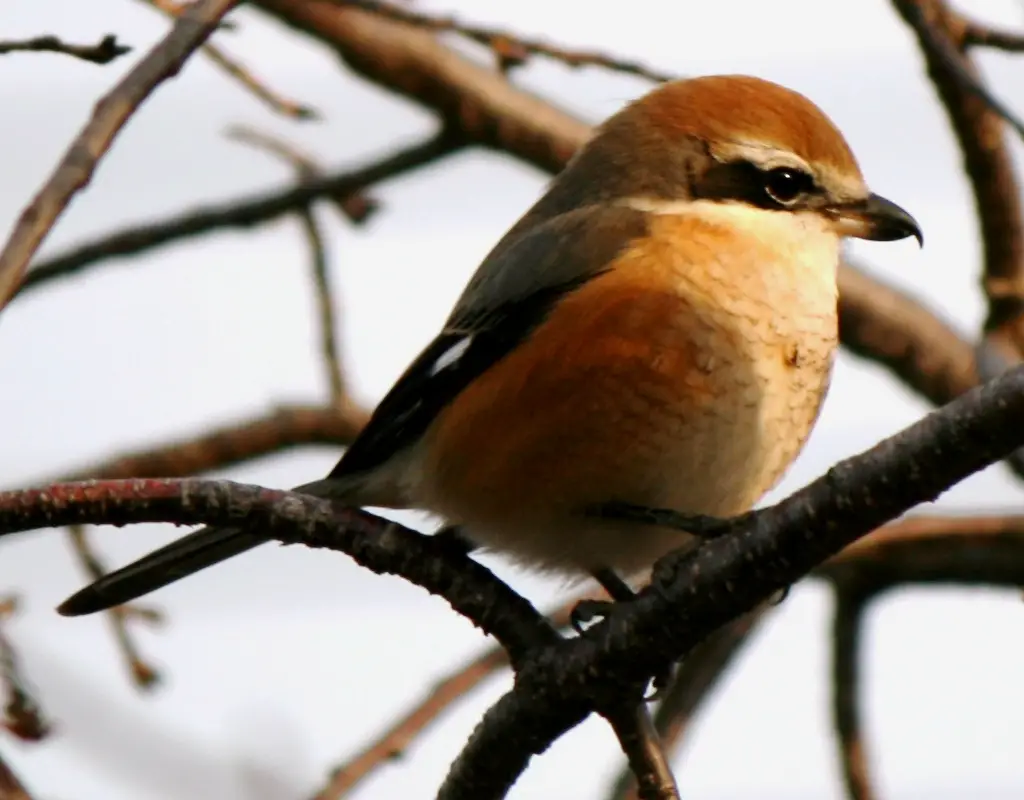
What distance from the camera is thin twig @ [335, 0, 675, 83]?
3.22 m

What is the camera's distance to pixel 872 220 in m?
3.41

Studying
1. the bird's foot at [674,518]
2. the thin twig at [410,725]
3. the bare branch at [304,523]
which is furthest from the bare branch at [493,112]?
the bare branch at [304,523]

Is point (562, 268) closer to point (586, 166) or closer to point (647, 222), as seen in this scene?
point (647, 222)

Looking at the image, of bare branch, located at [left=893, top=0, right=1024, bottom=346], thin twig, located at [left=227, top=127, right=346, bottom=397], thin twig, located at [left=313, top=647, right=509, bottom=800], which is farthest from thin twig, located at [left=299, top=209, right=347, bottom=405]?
bare branch, located at [left=893, top=0, right=1024, bottom=346]

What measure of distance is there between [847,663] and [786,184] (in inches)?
55.7

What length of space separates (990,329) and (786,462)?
0.97 m

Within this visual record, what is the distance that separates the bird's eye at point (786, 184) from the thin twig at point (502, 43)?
1.06ft

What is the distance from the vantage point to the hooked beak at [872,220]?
3.41m

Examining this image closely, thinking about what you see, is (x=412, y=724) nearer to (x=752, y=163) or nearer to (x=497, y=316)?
(x=497, y=316)

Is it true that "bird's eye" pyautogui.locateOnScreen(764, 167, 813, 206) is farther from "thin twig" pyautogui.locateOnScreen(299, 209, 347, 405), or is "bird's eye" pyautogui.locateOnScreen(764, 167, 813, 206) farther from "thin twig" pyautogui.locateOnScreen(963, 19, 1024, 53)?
"thin twig" pyautogui.locateOnScreen(299, 209, 347, 405)

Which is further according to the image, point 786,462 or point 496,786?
point 786,462

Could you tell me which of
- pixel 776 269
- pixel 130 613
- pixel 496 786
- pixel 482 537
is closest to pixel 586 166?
pixel 776 269

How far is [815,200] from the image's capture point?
3.42m

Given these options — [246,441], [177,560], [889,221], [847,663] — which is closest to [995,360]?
[889,221]
